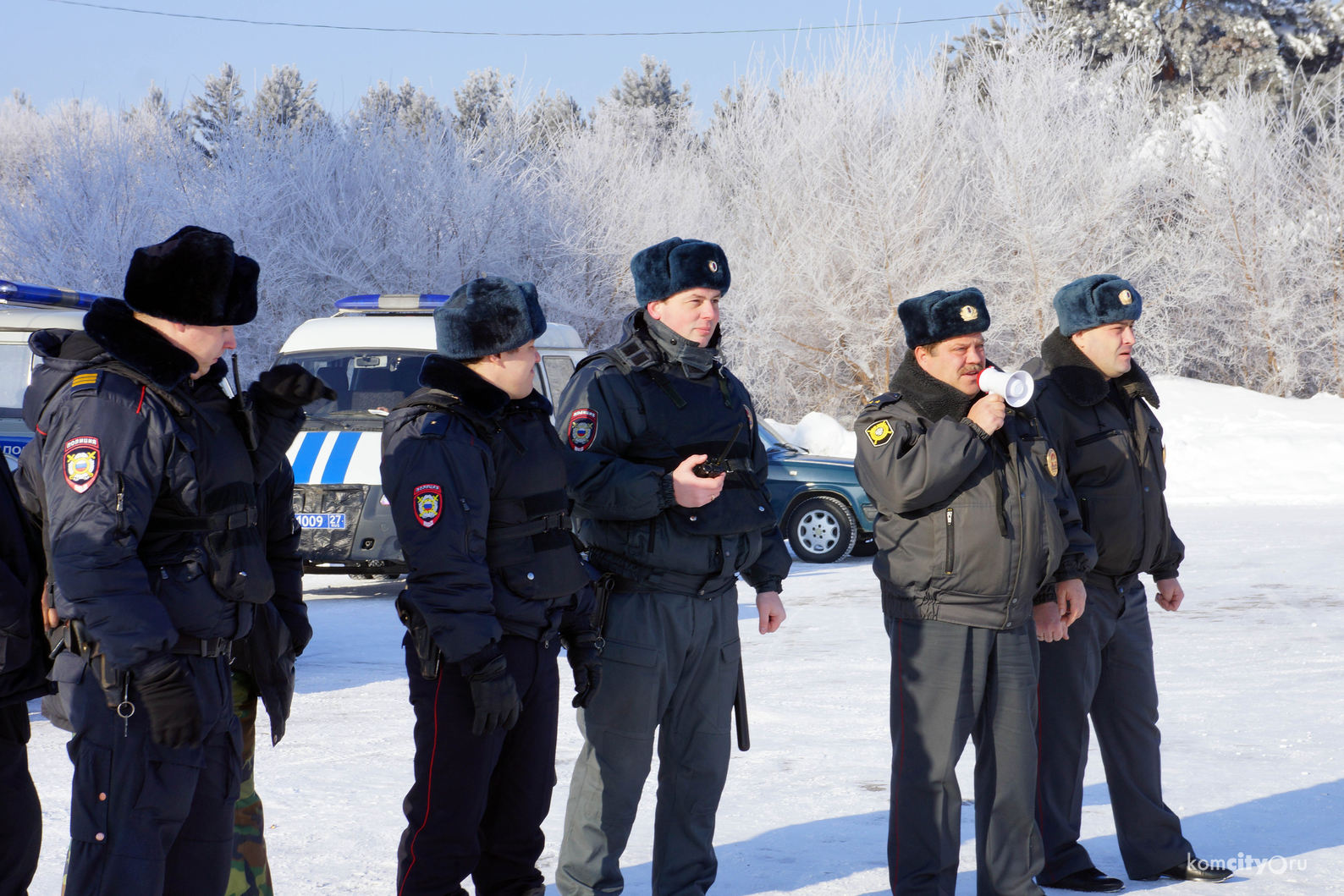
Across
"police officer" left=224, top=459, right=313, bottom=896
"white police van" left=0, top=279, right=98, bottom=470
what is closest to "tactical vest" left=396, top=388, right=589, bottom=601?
"police officer" left=224, top=459, right=313, bottom=896

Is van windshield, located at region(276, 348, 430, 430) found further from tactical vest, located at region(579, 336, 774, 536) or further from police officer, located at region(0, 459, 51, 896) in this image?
police officer, located at region(0, 459, 51, 896)

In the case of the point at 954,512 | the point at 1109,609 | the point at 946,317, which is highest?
the point at 946,317

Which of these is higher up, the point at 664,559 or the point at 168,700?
the point at 664,559

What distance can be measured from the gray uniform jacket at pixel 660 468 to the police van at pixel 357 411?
465 cm

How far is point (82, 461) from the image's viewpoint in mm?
2746

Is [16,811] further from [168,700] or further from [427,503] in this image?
[427,503]

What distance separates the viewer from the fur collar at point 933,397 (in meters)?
3.93

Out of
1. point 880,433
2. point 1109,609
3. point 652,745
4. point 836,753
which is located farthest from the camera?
point 836,753

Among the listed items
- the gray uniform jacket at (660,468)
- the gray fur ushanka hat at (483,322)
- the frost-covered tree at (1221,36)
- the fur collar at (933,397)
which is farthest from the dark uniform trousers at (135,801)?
the frost-covered tree at (1221,36)

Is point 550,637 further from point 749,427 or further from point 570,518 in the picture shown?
point 749,427

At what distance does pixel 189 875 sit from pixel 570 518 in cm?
139

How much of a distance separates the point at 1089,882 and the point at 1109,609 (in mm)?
905

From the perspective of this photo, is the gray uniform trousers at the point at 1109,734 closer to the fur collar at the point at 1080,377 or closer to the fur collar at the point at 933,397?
the fur collar at the point at 1080,377
